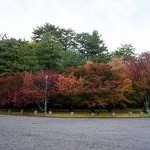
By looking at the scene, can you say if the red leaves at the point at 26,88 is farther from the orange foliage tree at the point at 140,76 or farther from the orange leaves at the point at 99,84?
the orange foliage tree at the point at 140,76

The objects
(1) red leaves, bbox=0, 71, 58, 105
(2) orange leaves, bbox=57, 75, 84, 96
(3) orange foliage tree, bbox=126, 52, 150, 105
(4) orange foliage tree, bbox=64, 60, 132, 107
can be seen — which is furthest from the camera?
(3) orange foliage tree, bbox=126, 52, 150, 105

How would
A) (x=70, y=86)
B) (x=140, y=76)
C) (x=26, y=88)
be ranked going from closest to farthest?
1. (x=70, y=86)
2. (x=26, y=88)
3. (x=140, y=76)

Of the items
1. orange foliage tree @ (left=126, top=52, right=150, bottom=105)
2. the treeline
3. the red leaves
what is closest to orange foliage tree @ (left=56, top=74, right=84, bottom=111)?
the treeline

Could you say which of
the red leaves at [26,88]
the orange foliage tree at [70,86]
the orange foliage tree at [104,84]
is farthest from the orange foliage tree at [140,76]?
the red leaves at [26,88]

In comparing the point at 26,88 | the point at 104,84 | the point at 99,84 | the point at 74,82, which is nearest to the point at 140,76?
the point at 104,84

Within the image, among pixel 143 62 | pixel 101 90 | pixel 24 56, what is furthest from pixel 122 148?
pixel 24 56

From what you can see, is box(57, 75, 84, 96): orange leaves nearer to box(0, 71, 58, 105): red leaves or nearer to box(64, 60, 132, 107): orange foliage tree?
box(64, 60, 132, 107): orange foliage tree

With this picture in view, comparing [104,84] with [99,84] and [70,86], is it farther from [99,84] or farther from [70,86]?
[70,86]

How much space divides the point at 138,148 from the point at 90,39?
6683cm

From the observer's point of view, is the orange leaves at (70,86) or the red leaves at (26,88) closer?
the orange leaves at (70,86)

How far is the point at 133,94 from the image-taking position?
182 feet

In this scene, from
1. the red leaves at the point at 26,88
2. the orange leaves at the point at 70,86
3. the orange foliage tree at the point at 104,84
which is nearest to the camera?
the orange foliage tree at the point at 104,84

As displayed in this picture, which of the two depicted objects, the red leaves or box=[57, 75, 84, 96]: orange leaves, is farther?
the red leaves

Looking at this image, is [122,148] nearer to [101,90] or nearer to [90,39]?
[101,90]
